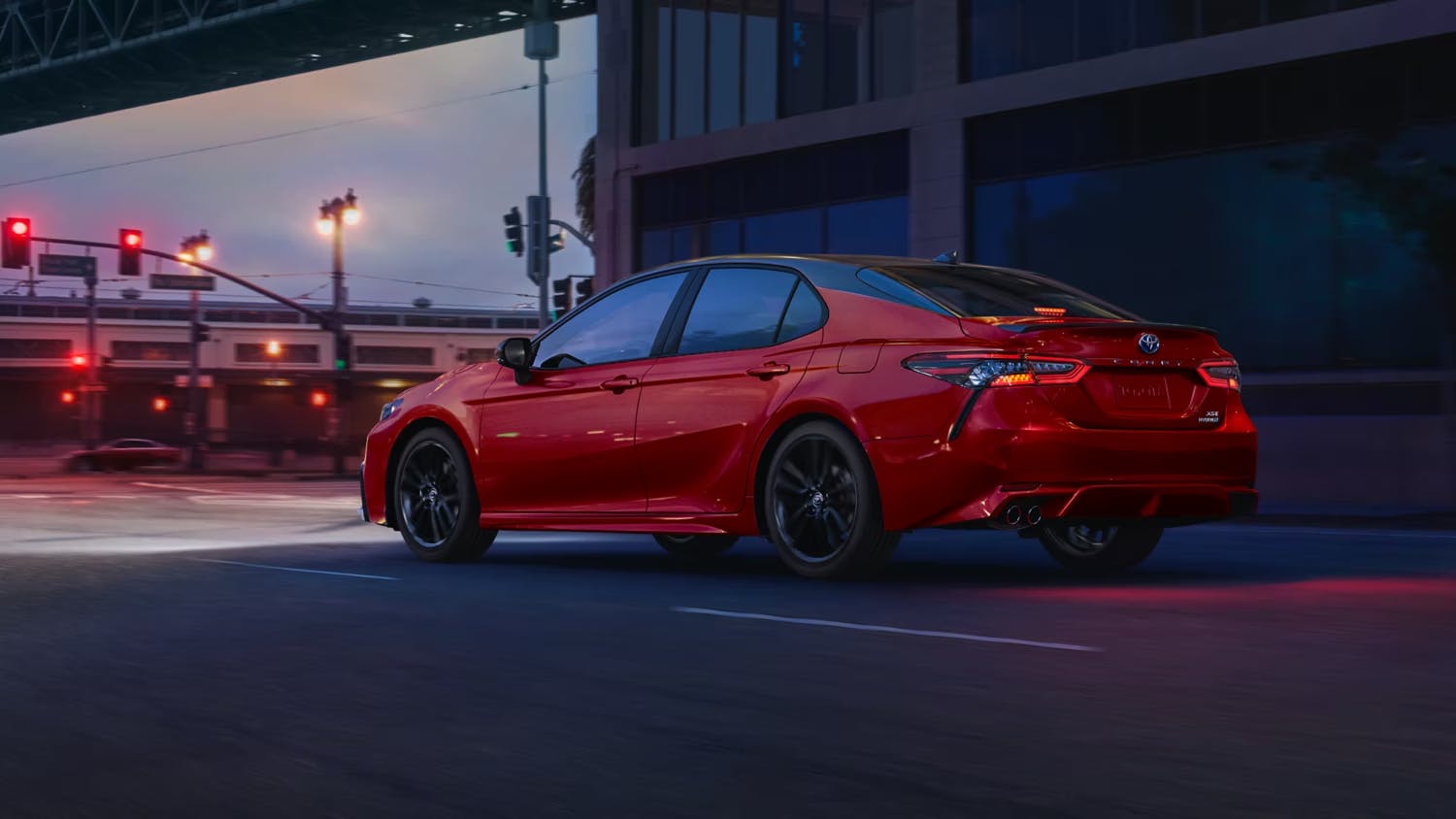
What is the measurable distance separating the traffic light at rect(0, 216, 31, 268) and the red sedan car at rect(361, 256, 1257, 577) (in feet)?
102

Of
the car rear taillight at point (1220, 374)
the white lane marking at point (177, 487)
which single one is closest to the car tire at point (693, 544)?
the car rear taillight at point (1220, 374)

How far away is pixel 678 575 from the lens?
32.0 ft

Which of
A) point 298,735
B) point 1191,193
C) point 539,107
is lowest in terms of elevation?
point 298,735

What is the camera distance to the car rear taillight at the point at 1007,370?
8.16 m

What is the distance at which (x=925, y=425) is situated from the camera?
27.1ft

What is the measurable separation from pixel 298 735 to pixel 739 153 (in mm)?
26909

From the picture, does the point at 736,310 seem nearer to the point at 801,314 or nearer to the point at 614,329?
the point at 801,314

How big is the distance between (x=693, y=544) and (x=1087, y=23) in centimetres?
1603

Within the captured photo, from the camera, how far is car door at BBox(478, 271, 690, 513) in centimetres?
990

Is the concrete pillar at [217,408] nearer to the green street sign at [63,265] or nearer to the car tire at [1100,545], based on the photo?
the green street sign at [63,265]

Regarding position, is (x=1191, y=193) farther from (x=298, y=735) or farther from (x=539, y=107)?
(x=298, y=735)

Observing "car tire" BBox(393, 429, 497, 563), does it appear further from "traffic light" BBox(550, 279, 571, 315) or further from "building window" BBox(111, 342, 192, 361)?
"building window" BBox(111, 342, 192, 361)

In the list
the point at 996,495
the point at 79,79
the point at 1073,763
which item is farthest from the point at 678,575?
the point at 79,79

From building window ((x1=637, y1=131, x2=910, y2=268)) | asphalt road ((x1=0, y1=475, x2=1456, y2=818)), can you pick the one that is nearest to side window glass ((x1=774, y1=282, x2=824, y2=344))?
asphalt road ((x1=0, y1=475, x2=1456, y2=818))
